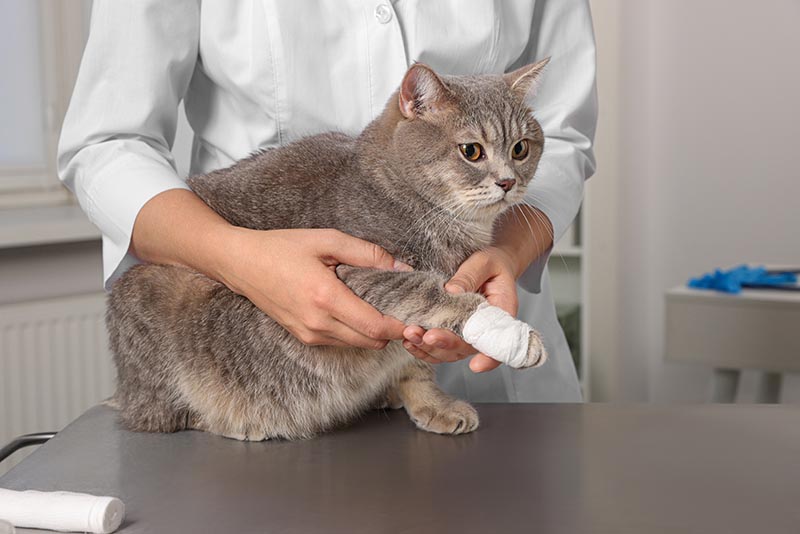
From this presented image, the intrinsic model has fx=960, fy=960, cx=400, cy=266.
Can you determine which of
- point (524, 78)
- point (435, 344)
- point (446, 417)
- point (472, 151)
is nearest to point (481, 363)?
point (435, 344)

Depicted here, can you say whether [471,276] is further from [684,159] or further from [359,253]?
[684,159]

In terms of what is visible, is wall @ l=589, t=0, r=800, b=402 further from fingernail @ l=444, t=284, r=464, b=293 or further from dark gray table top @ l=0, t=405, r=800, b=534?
fingernail @ l=444, t=284, r=464, b=293

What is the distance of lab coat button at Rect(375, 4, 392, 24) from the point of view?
3.95ft

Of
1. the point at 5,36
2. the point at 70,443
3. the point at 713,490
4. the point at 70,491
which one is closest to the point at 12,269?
the point at 5,36

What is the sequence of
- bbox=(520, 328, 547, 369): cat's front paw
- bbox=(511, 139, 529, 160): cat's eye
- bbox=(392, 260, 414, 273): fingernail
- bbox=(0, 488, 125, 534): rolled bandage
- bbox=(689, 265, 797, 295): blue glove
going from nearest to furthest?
bbox=(0, 488, 125, 534): rolled bandage < bbox=(520, 328, 547, 369): cat's front paw < bbox=(392, 260, 414, 273): fingernail < bbox=(511, 139, 529, 160): cat's eye < bbox=(689, 265, 797, 295): blue glove

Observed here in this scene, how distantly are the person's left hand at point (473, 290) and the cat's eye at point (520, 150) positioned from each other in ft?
0.38

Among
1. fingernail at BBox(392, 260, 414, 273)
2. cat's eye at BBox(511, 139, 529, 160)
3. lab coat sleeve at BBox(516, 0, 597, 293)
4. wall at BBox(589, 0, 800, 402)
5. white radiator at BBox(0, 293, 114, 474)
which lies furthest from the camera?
wall at BBox(589, 0, 800, 402)

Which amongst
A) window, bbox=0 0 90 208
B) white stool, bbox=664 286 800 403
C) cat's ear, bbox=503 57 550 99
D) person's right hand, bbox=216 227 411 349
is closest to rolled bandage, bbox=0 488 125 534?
person's right hand, bbox=216 227 411 349

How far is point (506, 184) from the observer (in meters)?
1.09

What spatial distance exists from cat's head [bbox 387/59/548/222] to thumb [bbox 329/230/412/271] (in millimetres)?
126

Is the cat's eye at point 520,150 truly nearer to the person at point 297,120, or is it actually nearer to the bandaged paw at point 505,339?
the person at point 297,120

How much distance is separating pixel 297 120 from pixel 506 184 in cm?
31

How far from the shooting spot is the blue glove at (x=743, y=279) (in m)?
2.72

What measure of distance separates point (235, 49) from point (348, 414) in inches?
18.9
